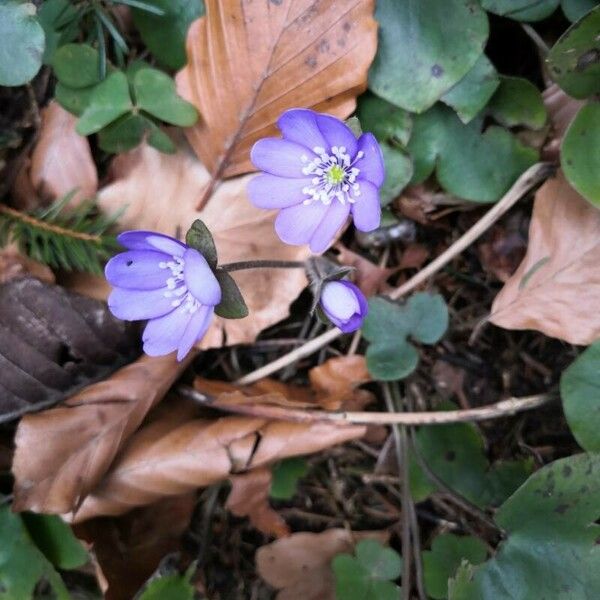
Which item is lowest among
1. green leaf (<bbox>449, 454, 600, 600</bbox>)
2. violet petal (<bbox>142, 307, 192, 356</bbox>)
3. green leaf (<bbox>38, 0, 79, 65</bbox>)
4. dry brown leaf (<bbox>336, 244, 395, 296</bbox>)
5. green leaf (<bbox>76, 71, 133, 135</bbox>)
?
green leaf (<bbox>449, 454, 600, 600</bbox>)

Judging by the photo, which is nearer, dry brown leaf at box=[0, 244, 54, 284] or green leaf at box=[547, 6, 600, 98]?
green leaf at box=[547, 6, 600, 98]

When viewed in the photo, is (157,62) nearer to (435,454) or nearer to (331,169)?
(331,169)

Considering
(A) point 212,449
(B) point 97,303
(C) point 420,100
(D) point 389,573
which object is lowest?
(D) point 389,573

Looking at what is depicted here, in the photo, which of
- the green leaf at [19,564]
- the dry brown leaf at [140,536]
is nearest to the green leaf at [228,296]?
the dry brown leaf at [140,536]

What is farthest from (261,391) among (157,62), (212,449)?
(157,62)

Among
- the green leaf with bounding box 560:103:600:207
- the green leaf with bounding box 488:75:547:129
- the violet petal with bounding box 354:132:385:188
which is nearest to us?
the violet petal with bounding box 354:132:385:188

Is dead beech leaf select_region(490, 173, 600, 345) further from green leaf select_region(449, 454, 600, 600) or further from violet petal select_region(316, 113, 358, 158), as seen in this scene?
violet petal select_region(316, 113, 358, 158)

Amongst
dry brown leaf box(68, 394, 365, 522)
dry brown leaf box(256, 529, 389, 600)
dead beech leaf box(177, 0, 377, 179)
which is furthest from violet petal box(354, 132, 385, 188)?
dry brown leaf box(256, 529, 389, 600)

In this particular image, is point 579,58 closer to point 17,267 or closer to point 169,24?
point 169,24
